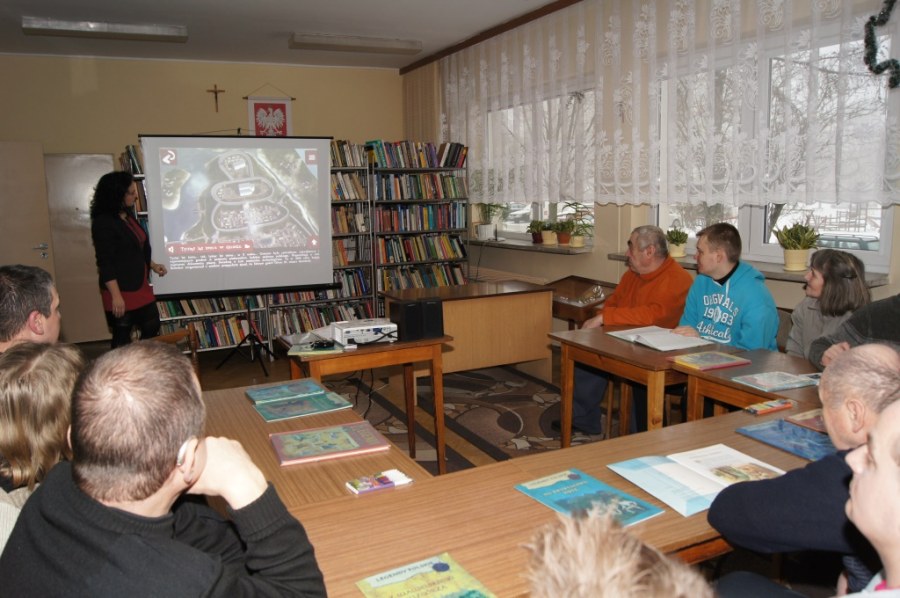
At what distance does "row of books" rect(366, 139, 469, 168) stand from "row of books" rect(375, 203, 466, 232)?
409mm

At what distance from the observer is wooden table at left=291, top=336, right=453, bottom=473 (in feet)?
10.3

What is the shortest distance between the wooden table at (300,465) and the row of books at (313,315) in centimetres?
388

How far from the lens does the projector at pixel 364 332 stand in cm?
330

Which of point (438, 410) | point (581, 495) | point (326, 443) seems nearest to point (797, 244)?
point (438, 410)

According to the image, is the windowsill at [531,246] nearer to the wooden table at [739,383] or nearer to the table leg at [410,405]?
the table leg at [410,405]

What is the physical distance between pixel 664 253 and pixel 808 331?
3.59ft

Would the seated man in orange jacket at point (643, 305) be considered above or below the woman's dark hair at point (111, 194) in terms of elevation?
below

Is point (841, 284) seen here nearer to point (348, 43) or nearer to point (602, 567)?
point (602, 567)

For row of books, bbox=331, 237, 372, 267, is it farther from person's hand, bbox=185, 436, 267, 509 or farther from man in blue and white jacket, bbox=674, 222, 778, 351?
person's hand, bbox=185, 436, 267, 509


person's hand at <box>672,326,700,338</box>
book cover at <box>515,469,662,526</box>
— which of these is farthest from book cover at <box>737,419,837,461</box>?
person's hand at <box>672,326,700,338</box>

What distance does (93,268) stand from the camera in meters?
6.78

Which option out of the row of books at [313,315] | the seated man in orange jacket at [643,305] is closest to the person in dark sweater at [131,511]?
the seated man in orange jacket at [643,305]

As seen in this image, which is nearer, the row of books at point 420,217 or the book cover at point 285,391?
the book cover at point 285,391

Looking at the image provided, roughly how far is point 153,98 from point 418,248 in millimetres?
3082
